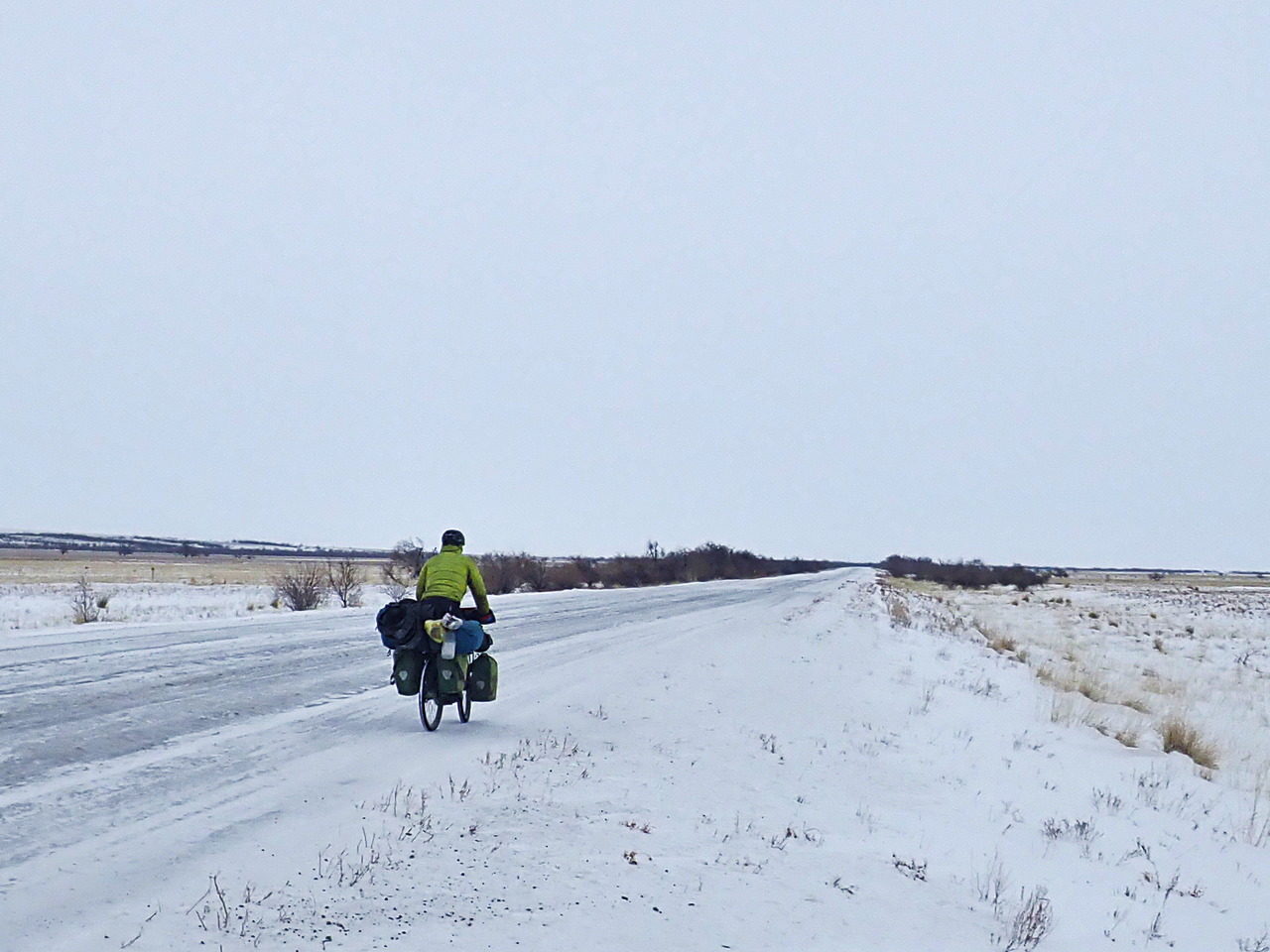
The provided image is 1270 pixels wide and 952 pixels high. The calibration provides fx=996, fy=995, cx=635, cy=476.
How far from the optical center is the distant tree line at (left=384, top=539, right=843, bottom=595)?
5050 cm

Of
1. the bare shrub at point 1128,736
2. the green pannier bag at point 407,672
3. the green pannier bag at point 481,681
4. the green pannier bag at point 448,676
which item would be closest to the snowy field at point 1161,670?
the bare shrub at point 1128,736

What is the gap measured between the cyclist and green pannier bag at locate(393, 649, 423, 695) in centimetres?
47

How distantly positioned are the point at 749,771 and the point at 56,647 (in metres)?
10.9

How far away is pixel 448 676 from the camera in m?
9.69

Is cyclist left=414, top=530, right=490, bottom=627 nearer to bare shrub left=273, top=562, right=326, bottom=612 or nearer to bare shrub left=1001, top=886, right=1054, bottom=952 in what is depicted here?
bare shrub left=1001, top=886, right=1054, bottom=952

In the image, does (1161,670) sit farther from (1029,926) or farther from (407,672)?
(1029,926)

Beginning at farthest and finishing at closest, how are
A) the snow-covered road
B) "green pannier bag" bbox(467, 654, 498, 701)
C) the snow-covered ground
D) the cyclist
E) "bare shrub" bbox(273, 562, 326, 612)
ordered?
"bare shrub" bbox(273, 562, 326, 612)
"green pannier bag" bbox(467, 654, 498, 701)
the cyclist
the snow-covered road
the snow-covered ground

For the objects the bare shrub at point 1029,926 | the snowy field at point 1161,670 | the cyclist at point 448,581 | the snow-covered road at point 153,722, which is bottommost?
the snowy field at point 1161,670

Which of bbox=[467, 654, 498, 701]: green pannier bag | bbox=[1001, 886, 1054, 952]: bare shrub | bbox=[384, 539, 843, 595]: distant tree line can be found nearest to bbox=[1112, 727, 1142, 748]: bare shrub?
bbox=[1001, 886, 1054, 952]: bare shrub

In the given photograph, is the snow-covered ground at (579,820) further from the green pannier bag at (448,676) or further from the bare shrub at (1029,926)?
the green pannier bag at (448,676)

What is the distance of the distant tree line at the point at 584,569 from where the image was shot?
50500 millimetres

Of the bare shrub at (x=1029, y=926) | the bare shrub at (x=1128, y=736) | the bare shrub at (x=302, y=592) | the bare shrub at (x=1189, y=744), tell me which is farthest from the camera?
the bare shrub at (x=302, y=592)

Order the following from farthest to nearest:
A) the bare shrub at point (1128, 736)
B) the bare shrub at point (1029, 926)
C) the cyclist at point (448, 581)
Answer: the bare shrub at point (1128, 736) < the cyclist at point (448, 581) < the bare shrub at point (1029, 926)

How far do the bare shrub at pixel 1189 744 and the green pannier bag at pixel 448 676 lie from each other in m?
9.36
